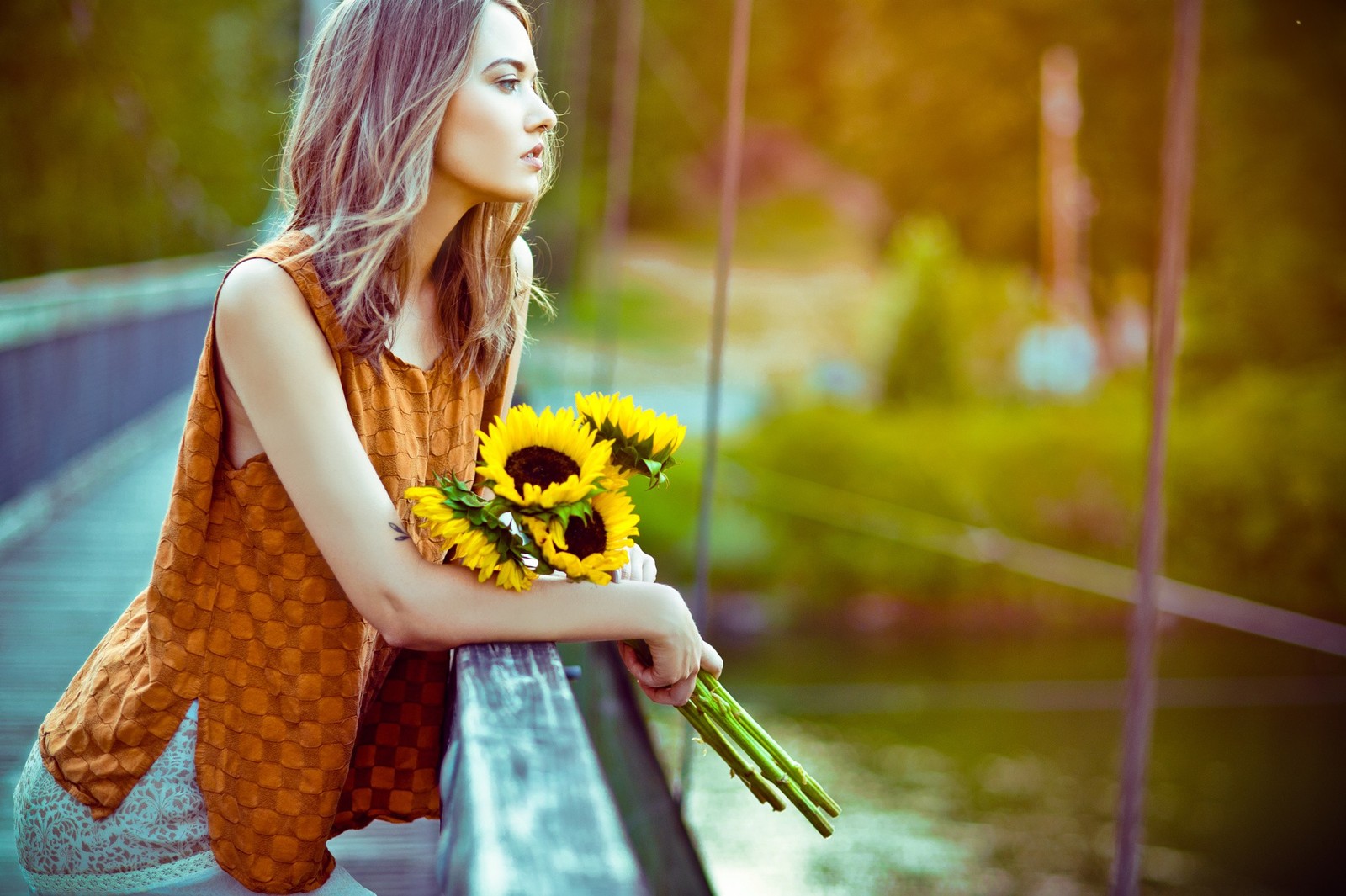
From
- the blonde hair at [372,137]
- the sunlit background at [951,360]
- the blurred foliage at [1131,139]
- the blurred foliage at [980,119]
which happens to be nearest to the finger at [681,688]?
the blonde hair at [372,137]

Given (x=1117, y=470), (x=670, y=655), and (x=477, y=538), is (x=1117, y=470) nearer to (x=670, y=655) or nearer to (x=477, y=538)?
(x=670, y=655)

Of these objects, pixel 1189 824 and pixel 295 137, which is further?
pixel 1189 824

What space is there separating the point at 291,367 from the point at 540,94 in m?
0.41

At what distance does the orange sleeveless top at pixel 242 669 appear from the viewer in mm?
1112

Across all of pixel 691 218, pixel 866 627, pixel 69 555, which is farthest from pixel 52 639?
pixel 691 218

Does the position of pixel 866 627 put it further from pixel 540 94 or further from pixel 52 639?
pixel 540 94

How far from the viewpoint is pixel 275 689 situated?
1.12m

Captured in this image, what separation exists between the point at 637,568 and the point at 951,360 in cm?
2170

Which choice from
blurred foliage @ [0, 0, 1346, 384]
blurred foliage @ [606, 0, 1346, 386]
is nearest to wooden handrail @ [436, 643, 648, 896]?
blurred foliage @ [0, 0, 1346, 384]

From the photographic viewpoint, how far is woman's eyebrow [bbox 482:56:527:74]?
48.5 inches

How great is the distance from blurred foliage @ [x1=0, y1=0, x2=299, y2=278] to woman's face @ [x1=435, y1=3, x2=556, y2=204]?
26.3 ft

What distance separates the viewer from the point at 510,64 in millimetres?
1246

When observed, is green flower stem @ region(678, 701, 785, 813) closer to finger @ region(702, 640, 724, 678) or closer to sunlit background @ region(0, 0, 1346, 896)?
finger @ region(702, 640, 724, 678)

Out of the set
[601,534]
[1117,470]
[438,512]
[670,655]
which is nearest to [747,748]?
[670,655]
